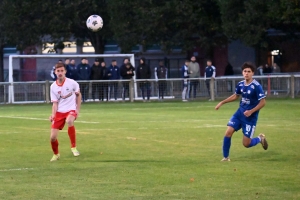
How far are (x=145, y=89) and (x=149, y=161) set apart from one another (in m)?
20.7

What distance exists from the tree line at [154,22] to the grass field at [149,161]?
672 inches

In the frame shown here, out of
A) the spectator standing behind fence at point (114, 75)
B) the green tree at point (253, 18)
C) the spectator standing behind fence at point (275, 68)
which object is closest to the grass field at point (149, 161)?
the spectator standing behind fence at point (114, 75)

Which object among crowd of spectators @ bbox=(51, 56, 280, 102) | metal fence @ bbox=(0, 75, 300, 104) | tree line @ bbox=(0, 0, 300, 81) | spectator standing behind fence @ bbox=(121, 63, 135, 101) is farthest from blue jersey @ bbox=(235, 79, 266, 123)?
tree line @ bbox=(0, 0, 300, 81)

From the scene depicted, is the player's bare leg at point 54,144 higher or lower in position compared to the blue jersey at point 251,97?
lower

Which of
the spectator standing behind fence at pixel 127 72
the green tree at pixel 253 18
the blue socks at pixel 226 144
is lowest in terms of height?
the blue socks at pixel 226 144

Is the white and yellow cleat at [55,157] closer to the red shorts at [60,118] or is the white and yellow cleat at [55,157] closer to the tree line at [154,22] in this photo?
the red shorts at [60,118]

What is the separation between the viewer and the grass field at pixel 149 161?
9.91 metres

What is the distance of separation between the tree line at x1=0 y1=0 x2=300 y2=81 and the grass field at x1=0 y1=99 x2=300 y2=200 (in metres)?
17.1

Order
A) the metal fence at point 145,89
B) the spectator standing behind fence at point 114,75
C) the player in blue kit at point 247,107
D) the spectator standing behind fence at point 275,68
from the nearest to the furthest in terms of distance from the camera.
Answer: the player in blue kit at point 247,107
the metal fence at point 145,89
the spectator standing behind fence at point 114,75
the spectator standing behind fence at point 275,68

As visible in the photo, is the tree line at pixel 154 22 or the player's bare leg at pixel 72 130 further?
the tree line at pixel 154 22

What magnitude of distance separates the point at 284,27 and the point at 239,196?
115ft

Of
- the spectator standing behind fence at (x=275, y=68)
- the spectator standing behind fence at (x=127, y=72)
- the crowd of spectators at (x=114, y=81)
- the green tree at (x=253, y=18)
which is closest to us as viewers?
the crowd of spectators at (x=114, y=81)

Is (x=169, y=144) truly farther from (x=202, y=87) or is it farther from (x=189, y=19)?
(x=189, y=19)

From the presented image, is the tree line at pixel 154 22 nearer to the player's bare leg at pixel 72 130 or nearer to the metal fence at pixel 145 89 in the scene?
the metal fence at pixel 145 89
